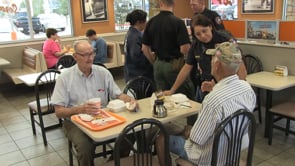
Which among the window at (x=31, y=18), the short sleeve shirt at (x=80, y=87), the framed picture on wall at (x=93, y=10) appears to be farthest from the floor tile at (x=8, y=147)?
the framed picture on wall at (x=93, y=10)

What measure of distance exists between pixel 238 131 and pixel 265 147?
1.62 metres

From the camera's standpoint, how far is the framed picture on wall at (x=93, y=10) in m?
7.09

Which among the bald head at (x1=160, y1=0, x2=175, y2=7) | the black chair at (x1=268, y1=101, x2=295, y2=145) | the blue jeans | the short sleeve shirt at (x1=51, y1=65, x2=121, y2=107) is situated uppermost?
the bald head at (x1=160, y1=0, x2=175, y2=7)

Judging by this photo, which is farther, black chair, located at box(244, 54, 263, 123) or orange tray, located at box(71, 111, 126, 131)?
black chair, located at box(244, 54, 263, 123)

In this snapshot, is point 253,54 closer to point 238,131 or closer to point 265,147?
point 265,147

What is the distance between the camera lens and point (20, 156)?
3271mm

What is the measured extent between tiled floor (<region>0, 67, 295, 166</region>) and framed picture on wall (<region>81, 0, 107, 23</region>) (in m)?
3.35

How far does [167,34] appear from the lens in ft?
10.4

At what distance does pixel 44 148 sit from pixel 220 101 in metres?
2.42

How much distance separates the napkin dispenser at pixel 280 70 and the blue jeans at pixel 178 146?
1.96m

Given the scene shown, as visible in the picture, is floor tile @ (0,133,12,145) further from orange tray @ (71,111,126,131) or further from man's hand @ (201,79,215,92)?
man's hand @ (201,79,215,92)

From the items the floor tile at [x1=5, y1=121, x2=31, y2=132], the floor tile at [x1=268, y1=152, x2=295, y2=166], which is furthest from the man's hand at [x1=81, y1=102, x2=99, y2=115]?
the floor tile at [x1=5, y1=121, x2=31, y2=132]

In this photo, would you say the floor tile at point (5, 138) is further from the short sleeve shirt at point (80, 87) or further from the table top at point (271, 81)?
the table top at point (271, 81)

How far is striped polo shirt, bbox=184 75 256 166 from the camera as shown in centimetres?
169
